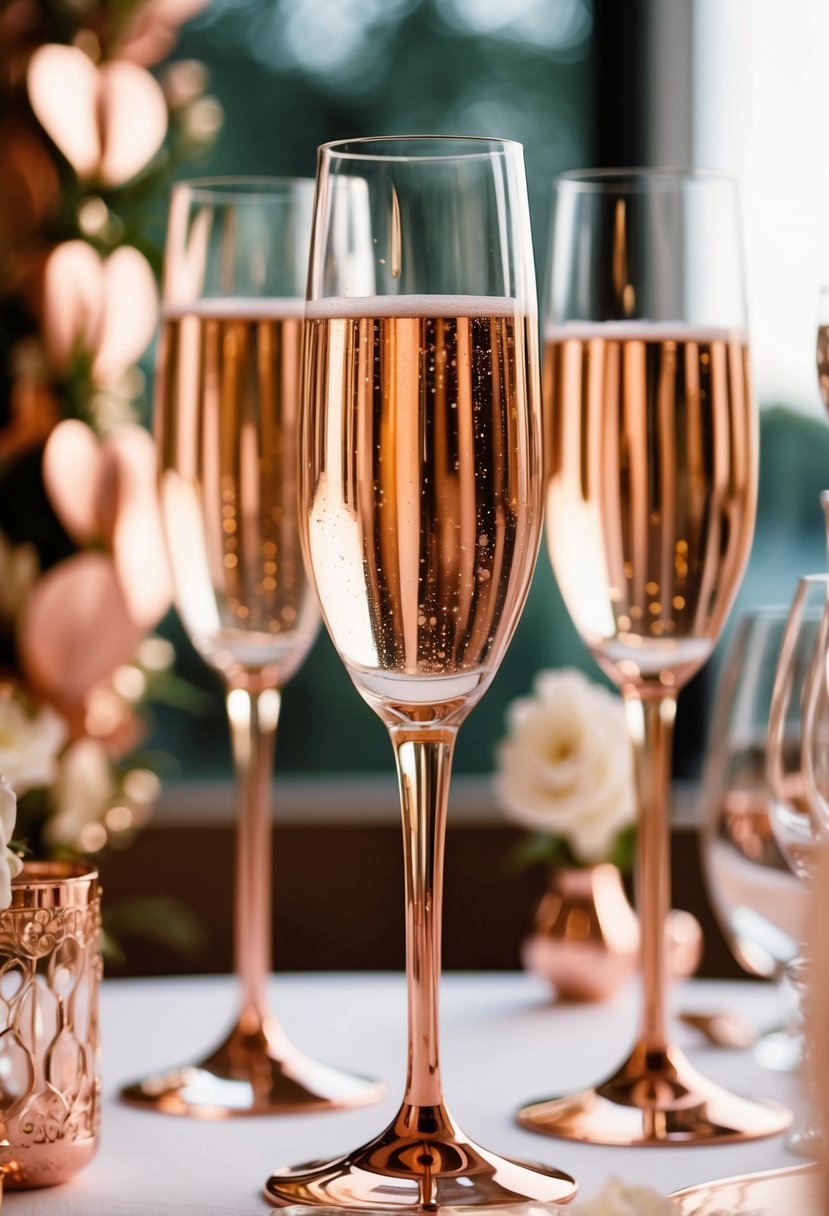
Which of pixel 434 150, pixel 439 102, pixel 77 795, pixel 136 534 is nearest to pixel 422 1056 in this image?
pixel 434 150

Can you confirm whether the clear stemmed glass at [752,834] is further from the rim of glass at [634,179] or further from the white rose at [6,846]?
the white rose at [6,846]

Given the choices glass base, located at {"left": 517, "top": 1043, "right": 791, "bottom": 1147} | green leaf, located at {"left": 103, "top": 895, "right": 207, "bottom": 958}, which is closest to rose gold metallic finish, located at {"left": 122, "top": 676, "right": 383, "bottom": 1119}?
glass base, located at {"left": 517, "top": 1043, "right": 791, "bottom": 1147}

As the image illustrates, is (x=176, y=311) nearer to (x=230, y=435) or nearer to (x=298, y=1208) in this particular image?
(x=230, y=435)

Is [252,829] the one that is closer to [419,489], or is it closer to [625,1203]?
[419,489]

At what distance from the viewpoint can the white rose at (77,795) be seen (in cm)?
144

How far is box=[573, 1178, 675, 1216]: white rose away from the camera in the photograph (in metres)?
0.55

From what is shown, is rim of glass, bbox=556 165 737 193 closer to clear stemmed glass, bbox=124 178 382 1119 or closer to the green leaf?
clear stemmed glass, bbox=124 178 382 1119

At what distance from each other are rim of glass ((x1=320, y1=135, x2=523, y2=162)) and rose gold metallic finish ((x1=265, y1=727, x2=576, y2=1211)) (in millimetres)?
240

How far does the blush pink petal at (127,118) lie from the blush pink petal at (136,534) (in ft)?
0.89

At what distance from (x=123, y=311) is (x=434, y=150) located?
0.92 metres

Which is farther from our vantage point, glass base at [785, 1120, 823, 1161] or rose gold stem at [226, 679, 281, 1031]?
rose gold stem at [226, 679, 281, 1031]

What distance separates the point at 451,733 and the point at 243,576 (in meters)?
0.26

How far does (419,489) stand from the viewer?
68 cm

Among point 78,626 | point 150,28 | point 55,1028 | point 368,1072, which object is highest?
point 150,28
